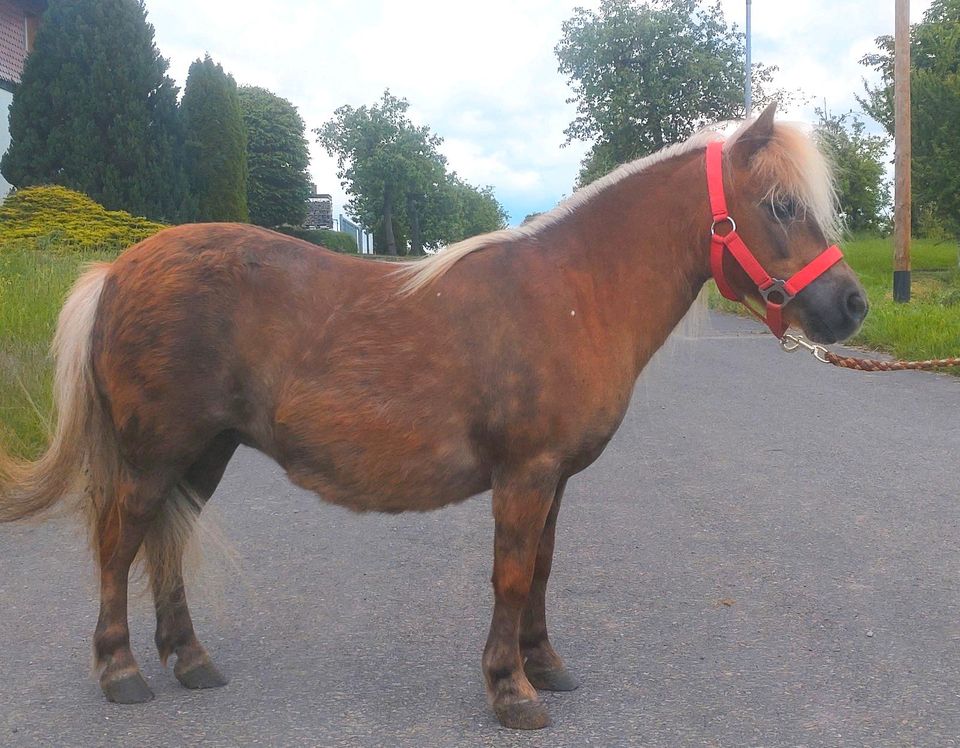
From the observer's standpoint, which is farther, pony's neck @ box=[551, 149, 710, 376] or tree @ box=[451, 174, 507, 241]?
tree @ box=[451, 174, 507, 241]

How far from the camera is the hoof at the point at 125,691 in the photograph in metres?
2.99

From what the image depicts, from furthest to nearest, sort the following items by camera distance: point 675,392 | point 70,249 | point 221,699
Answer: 1. point 70,249
2. point 675,392
3. point 221,699

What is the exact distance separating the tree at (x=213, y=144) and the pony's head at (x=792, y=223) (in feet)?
85.8

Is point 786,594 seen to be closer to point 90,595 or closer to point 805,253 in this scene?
point 805,253

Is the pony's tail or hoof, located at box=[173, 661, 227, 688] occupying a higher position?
the pony's tail

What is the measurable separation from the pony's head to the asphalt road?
0.49 meters

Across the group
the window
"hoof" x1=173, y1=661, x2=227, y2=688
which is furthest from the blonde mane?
the window

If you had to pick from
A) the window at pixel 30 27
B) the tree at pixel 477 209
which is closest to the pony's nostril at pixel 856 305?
the window at pixel 30 27

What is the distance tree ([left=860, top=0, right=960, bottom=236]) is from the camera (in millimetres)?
26234

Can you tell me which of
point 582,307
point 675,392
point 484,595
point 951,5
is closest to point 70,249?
point 675,392

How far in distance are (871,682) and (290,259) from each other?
8.07 feet

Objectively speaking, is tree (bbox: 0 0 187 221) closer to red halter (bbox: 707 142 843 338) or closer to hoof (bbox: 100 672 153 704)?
hoof (bbox: 100 672 153 704)

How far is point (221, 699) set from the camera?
301cm

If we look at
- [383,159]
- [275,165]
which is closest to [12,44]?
[275,165]
